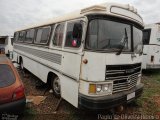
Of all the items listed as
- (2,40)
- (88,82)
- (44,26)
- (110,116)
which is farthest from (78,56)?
(2,40)

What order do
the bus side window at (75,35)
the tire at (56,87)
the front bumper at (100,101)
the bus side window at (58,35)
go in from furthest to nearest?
the tire at (56,87) → the bus side window at (58,35) → the bus side window at (75,35) → the front bumper at (100,101)

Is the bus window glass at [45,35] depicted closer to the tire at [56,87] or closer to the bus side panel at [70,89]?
the tire at [56,87]

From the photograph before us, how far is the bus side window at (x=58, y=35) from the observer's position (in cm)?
548

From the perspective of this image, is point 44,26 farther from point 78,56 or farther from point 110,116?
point 110,116

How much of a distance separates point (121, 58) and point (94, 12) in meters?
1.29

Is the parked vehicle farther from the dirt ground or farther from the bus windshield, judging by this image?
the bus windshield

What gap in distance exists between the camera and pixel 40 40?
7.30m

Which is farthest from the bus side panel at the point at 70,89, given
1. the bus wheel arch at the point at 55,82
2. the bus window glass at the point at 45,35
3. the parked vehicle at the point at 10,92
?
the bus window glass at the point at 45,35

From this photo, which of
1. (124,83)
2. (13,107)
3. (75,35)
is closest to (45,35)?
(75,35)

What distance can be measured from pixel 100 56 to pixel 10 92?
2.11 metres

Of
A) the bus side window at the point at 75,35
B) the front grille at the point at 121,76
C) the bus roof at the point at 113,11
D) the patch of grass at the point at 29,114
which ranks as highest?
the bus roof at the point at 113,11

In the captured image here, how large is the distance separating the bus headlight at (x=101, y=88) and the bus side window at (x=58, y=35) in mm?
1867

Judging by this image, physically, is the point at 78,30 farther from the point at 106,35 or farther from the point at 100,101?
the point at 100,101

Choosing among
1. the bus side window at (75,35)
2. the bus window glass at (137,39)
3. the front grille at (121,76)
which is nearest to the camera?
the front grille at (121,76)
